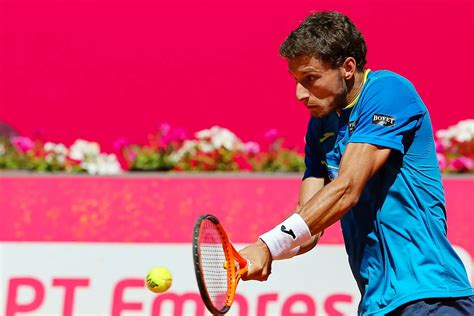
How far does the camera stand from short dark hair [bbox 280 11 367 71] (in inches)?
141

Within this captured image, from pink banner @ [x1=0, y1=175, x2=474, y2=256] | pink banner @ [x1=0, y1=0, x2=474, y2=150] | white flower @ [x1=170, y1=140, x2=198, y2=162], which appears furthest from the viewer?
pink banner @ [x1=0, y1=0, x2=474, y2=150]

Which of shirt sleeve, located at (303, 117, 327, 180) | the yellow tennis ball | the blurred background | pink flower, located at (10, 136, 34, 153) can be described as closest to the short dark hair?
shirt sleeve, located at (303, 117, 327, 180)

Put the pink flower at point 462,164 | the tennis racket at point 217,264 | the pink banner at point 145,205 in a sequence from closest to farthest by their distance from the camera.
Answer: the tennis racket at point 217,264 → the pink banner at point 145,205 → the pink flower at point 462,164

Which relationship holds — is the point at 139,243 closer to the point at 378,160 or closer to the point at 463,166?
the point at 463,166

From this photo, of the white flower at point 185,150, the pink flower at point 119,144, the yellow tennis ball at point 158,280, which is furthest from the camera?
the pink flower at point 119,144

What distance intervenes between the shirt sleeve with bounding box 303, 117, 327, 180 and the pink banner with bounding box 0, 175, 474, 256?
8.39 feet

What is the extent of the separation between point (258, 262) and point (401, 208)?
1.85 ft

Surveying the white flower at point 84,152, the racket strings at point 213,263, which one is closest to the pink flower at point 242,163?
the white flower at point 84,152

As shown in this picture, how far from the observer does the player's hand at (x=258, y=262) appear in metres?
3.52

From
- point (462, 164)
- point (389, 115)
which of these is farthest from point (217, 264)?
point (462, 164)

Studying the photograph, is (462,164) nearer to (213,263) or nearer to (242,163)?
(242,163)

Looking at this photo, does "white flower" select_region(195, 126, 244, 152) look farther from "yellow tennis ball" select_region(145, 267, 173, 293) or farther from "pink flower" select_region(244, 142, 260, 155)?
→ "yellow tennis ball" select_region(145, 267, 173, 293)

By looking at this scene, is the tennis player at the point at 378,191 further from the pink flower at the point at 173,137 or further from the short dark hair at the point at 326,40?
the pink flower at the point at 173,137

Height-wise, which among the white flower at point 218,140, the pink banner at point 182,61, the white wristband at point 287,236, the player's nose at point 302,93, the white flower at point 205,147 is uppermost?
the pink banner at point 182,61
